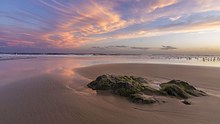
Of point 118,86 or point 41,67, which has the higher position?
point 118,86

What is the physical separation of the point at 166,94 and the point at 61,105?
15.7 ft

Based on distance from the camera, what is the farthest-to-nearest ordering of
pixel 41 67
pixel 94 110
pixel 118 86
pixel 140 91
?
pixel 41 67 < pixel 118 86 < pixel 140 91 < pixel 94 110

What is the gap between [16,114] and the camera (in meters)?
6.39

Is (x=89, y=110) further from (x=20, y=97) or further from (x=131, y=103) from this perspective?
(x=20, y=97)

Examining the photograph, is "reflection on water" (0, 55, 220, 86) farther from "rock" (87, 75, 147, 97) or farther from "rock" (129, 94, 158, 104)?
"rock" (129, 94, 158, 104)

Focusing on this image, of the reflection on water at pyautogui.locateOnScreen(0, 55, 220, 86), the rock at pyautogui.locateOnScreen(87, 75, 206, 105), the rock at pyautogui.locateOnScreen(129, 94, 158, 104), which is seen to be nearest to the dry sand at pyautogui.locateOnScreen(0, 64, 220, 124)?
the rock at pyautogui.locateOnScreen(129, 94, 158, 104)

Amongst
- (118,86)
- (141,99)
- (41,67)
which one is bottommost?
(141,99)

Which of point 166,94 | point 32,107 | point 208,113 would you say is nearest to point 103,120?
point 32,107

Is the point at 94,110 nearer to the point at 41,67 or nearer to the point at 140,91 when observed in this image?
the point at 140,91

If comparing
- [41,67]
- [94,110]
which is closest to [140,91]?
[94,110]

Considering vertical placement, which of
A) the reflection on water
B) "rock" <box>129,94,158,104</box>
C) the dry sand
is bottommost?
the dry sand

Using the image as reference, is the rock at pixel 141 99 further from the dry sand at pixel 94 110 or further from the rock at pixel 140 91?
the dry sand at pixel 94 110

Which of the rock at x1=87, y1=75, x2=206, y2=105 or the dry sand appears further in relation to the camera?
the rock at x1=87, y1=75, x2=206, y2=105

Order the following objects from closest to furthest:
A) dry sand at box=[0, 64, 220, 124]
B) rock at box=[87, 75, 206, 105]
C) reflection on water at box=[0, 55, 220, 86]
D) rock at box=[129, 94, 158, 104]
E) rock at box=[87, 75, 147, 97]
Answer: dry sand at box=[0, 64, 220, 124], rock at box=[129, 94, 158, 104], rock at box=[87, 75, 206, 105], rock at box=[87, 75, 147, 97], reflection on water at box=[0, 55, 220, 86]
